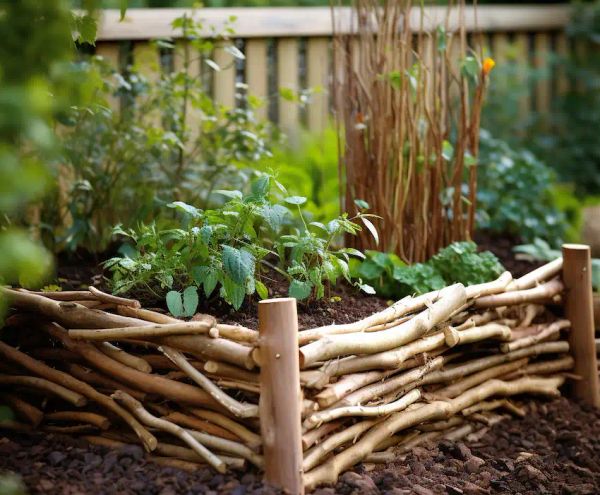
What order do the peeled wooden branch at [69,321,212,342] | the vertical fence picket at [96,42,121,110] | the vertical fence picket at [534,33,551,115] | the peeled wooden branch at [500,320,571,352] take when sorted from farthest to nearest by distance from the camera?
the vertical fence picket at [534,33,551,115], the vertical fence picket at [96,42,121,110], the peeled wooden branch at [500,320,571,352], the peeled wooden branch at [69,321,212,342]

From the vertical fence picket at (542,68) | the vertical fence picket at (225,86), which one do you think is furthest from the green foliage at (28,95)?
the vertical fence picket at (542,68)

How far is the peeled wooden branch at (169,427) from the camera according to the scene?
2.26 meters

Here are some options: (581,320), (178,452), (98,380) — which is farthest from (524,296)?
(98,380)

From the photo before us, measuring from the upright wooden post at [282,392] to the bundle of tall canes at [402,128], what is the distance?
1240 millimetres

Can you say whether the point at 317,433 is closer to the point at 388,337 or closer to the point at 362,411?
the point at 362,411

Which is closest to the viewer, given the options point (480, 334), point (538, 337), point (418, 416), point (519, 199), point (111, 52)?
point (418, 416)

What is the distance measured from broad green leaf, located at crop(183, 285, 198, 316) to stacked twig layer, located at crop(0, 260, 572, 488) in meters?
0.04

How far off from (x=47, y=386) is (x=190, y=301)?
50cm

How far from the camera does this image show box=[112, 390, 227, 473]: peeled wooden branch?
2.26 meters

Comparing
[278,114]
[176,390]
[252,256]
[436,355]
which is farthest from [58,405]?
[278,114]

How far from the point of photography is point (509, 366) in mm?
3188

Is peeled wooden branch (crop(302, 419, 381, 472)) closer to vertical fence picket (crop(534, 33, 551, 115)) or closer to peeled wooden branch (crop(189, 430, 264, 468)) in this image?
peeled wooden branch (crop(189, 430, 264, 468))

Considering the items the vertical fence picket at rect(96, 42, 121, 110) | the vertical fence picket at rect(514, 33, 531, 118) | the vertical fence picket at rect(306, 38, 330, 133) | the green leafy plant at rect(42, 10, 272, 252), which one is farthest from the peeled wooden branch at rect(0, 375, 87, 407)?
the vertical fence picket at rect(514, 33, 531, 118)

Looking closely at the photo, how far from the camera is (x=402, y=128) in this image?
333 cm
